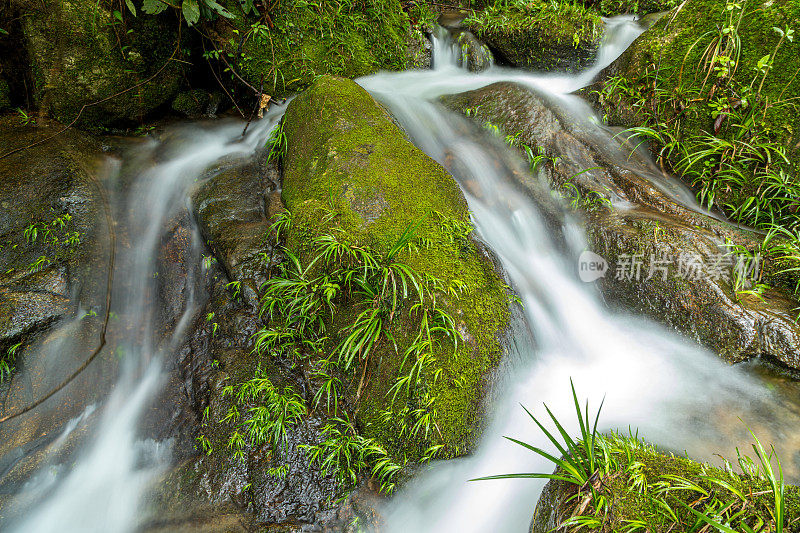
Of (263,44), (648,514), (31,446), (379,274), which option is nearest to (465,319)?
(379,274)

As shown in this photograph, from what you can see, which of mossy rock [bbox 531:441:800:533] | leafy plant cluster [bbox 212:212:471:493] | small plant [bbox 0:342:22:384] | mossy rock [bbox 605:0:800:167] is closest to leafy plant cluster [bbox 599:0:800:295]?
mossy rock [bbox 605:0:800:167]

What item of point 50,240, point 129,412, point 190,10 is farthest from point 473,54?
point 129,412

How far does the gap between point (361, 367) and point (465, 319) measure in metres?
0.73

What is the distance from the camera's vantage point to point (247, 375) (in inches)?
106

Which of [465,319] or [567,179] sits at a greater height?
[567,179]

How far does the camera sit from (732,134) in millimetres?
3600

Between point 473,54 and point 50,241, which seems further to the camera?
point 473,54

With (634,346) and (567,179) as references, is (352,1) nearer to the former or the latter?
(567,179)

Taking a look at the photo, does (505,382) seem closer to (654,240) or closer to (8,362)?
(654,240)

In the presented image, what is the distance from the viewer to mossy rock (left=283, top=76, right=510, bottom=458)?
2.49 metres

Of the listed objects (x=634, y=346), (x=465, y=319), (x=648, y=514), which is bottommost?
(x=634, y=346)

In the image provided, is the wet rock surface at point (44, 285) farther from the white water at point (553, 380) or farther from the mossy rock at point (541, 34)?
the mossy rock at point (541, 34)

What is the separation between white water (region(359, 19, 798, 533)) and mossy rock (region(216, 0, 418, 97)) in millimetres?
2171

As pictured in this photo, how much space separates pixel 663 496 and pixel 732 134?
3.40 m
